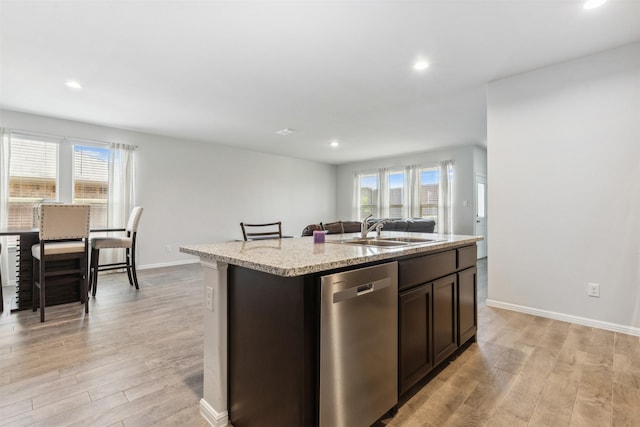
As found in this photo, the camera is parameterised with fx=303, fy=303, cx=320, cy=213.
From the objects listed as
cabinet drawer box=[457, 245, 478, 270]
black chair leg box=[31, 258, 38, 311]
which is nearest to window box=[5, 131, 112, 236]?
black chair leg box=[31, 258, 38, 311]

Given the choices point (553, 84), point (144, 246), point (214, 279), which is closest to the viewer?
point (214, 279)

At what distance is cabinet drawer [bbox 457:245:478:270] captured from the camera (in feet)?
7.50

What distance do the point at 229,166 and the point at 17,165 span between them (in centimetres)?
340

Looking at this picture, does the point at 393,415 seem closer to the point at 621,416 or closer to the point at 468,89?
the point at 621,416

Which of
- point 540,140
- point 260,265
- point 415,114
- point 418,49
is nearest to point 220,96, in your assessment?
point 418,49

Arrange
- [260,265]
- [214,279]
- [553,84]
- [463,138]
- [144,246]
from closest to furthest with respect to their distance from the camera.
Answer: [260,265] → [214,279] → [553,84] → [144,246] → [463,138]

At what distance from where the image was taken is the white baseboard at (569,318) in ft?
8.76

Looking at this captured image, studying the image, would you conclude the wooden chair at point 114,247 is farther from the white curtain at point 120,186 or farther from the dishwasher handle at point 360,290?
the dishwasher handle at point 360,290

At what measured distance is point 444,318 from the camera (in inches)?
80.4

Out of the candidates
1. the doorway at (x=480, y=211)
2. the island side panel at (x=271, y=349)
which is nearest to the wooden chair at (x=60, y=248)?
the island side panel at (x=271, y=349)

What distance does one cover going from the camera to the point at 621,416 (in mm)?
1580

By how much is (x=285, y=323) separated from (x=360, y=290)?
0.37 metres

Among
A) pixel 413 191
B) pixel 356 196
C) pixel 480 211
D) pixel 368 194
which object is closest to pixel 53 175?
pixel 356 196

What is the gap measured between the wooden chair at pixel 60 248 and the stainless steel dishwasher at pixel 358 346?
10.3 feet
